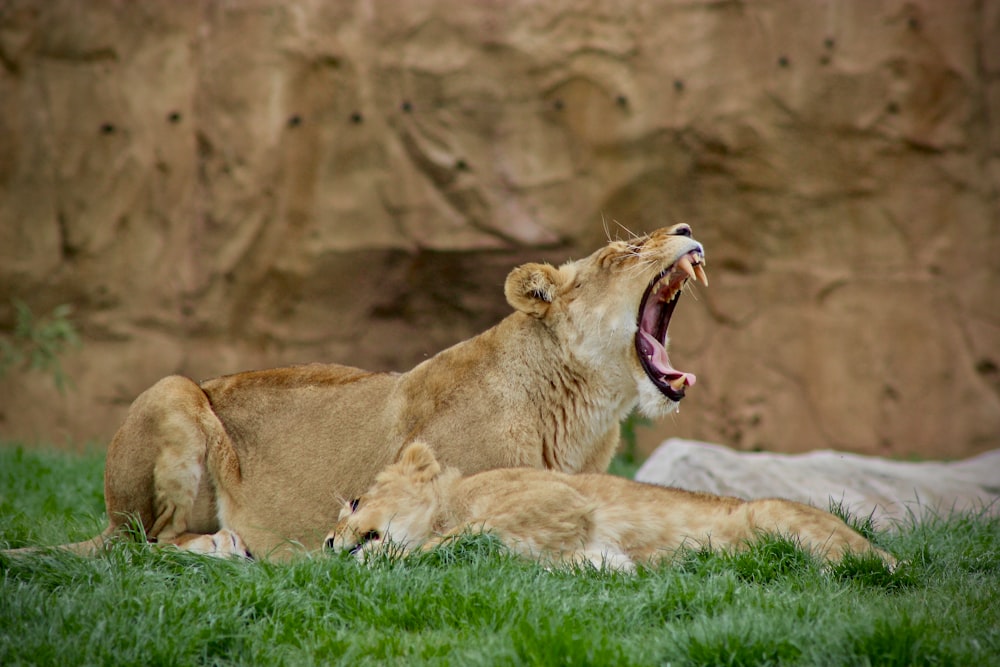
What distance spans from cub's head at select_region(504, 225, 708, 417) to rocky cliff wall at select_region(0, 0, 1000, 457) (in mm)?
5016

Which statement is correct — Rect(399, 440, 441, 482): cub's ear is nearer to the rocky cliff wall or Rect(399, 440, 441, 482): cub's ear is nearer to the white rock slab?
the white rock slab

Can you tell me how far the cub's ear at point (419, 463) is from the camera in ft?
14.1

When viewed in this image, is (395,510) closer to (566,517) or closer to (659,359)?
(566,517)

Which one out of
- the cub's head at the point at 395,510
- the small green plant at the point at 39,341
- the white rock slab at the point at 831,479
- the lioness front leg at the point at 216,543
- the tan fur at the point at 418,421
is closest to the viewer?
the cub's head at the point at 395,510

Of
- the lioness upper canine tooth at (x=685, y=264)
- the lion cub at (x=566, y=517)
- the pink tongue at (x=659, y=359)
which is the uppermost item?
the lioness upper canine tooth at (x=685, y=264)

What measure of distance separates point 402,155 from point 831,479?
514cm

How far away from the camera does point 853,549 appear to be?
157 inches

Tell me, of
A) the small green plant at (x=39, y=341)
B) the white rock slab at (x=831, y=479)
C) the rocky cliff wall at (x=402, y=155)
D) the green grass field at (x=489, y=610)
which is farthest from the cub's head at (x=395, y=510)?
the small green plant at (x=39, y=341)

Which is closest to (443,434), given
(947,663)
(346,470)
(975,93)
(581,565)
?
(346,470)

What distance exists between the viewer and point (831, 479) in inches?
267

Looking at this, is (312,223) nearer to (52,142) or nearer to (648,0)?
(52,142)

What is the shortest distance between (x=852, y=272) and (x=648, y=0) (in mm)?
3299

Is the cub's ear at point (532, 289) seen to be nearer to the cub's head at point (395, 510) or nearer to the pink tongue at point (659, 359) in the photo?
the pink tongue at point (659, 359)

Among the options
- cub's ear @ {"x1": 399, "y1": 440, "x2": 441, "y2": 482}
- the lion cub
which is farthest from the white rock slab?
cub's ear @ {"x1": 399, "y1": 440, "x2": 441, "y2": 482}
